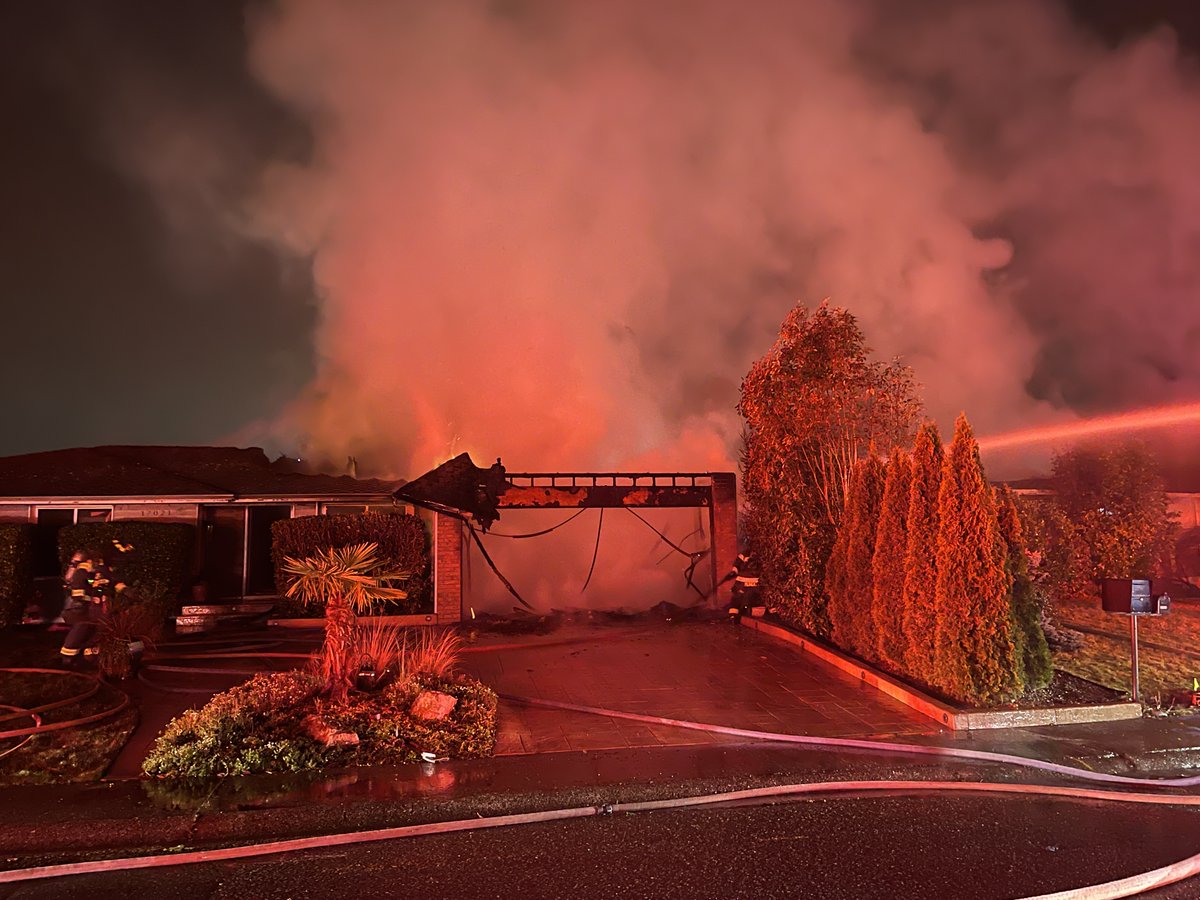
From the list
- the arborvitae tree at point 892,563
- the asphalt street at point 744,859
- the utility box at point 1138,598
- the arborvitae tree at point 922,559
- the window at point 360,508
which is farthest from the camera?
the window at point 360,508

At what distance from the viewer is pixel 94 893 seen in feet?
12.9

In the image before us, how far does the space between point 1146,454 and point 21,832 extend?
17.2 m

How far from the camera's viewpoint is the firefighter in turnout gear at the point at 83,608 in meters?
9.02

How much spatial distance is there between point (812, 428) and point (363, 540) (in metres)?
7.52

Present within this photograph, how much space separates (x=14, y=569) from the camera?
11148 millimetres

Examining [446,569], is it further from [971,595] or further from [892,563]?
[971,595]

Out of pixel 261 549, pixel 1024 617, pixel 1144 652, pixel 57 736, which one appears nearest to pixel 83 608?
pixel 57 736

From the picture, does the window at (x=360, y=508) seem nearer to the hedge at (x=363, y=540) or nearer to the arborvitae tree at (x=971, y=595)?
the hedge at (x=363, y=540)

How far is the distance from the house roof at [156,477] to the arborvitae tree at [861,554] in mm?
7682

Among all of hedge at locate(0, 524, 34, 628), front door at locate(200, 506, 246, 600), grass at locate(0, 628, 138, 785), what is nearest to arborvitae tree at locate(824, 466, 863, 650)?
grass at locate(0, 628, 138, 785)

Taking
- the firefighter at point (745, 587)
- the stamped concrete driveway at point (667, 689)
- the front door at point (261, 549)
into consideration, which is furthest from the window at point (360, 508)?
the firefighter at point (745, 587)

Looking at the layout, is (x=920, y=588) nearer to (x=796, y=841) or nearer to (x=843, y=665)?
(x=843, y=665)

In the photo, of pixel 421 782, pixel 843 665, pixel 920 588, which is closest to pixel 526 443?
pixel 843 665

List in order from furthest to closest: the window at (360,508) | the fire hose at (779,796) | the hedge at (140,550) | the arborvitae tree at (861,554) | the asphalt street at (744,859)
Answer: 1. the window at (360,508)
2. the hedge at (140,550)
3. the arborvitae tree at (861,554)
4. the fire hose at (779,796)
5. the asphalt street at (744,859)
